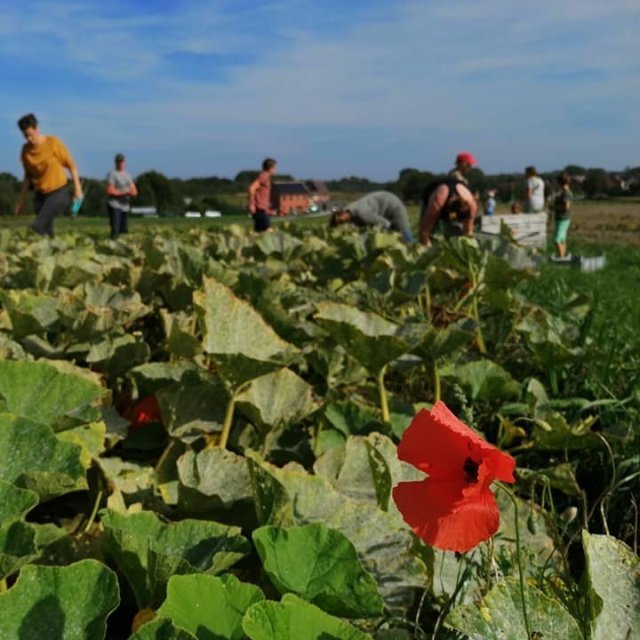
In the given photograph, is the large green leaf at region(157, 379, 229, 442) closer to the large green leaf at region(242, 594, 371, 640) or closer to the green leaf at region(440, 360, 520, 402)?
the green leaf at region(440, 360, 520, 402)

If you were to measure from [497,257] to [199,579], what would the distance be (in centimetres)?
234

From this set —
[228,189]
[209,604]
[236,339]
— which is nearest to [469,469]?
[209,604]

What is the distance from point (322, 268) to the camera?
12.4 ft

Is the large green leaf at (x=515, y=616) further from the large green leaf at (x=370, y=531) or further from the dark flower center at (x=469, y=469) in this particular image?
the large green leaf at (x=370, y=531)

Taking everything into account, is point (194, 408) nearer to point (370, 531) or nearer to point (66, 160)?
point (370, 531)

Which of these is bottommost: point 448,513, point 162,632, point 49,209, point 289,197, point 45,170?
Result: point 289,197

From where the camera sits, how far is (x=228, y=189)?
75688 millimetres

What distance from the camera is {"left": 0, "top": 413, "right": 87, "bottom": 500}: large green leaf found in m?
1.21

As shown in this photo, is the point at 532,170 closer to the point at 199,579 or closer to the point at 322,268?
the point at 322,268

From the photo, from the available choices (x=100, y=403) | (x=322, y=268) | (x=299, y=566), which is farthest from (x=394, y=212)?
(x=299, y=566)

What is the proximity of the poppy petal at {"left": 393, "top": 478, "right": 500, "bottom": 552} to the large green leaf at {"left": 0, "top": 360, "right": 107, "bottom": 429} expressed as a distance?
30.2 inches

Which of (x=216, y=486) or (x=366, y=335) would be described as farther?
(x=366, y=335)

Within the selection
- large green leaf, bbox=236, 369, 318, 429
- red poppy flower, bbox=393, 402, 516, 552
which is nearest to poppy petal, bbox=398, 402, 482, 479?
red poppy flower, bbox=393, 402, 516, 552

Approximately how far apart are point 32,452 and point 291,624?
56 cm
